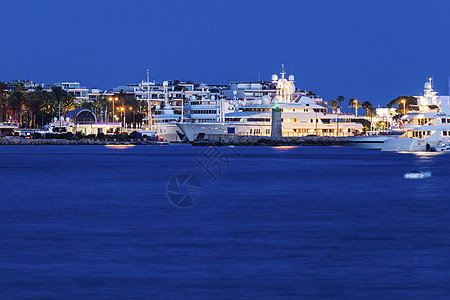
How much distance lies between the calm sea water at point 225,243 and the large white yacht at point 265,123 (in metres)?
117

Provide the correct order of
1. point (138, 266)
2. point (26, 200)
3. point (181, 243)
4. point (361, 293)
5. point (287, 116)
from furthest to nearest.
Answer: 1. point (287, 116)
2. point (26, 200)
3. point (181, 243)
4. point (138, 266)
5. point (361, 293)

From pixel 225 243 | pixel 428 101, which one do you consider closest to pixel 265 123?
pixel 428 101

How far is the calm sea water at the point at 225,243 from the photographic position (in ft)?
57.9

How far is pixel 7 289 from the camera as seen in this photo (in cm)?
1711

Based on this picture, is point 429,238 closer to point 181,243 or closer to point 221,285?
point 181,243

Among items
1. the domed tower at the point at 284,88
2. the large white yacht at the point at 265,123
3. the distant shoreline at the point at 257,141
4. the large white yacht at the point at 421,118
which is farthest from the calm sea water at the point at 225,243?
the domed tower at the point at 284,88

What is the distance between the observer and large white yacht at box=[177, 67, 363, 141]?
16488 centimetres

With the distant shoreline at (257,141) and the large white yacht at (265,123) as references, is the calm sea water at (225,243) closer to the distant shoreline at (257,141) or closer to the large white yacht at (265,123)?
the distant shoreline at (257,141)

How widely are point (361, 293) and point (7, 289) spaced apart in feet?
25.5

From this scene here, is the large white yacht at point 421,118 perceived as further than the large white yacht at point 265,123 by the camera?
No

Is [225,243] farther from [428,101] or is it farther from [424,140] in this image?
[428,101]

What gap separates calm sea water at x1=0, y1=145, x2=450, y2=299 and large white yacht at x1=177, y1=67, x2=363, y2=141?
117 metres

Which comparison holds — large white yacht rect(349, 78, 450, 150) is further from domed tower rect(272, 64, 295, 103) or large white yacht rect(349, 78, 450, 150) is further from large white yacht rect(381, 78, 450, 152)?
domed tower rect(272, 64, 295, 103)

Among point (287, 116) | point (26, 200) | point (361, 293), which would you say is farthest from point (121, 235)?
point (287, 116)
